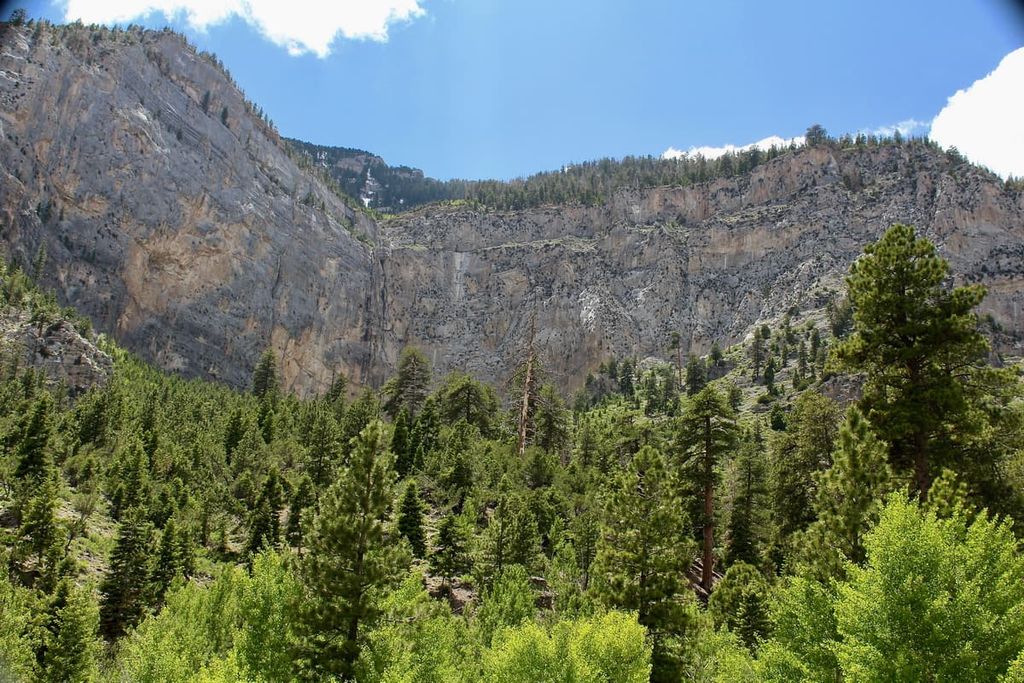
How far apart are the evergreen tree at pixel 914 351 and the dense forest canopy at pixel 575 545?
0.25 feet

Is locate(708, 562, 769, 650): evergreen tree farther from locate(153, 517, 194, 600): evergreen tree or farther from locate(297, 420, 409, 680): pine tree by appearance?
locate(153, 517, 194, 600): evergreen tree

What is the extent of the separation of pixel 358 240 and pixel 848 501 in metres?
149

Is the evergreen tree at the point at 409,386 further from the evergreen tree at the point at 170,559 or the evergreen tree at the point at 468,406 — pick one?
the evergreen tree at the point at 170,559

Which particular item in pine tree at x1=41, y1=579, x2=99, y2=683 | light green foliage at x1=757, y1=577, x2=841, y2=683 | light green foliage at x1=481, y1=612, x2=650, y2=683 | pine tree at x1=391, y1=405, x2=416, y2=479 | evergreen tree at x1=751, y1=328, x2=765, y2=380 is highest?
evergreen tree at x1=751, y1=328, x2=765, y2=380

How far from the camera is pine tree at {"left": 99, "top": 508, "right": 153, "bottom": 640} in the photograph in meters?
35.1

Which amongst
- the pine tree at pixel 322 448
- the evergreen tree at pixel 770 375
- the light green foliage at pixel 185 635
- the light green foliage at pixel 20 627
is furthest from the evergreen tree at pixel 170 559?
the evergreen tree at pixel 770 375

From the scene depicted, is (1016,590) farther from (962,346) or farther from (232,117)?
(232,117)

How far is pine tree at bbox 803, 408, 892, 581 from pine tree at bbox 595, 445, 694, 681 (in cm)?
700

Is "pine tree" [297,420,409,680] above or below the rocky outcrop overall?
below

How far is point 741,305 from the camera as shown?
476ft

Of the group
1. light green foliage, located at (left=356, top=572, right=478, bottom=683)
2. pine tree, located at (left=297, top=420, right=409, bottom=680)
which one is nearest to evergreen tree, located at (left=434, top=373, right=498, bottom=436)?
pine tree, located at (left=297, top=420, right=409, bottom=680)

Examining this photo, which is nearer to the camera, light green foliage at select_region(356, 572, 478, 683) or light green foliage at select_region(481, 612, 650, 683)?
light green foliage at select_region(481, 612, 650, 683)

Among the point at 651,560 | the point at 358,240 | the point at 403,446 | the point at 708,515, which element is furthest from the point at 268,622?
the point at 358,240

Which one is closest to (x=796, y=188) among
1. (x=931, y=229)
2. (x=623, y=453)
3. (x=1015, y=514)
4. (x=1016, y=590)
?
(x=931, y=229)
